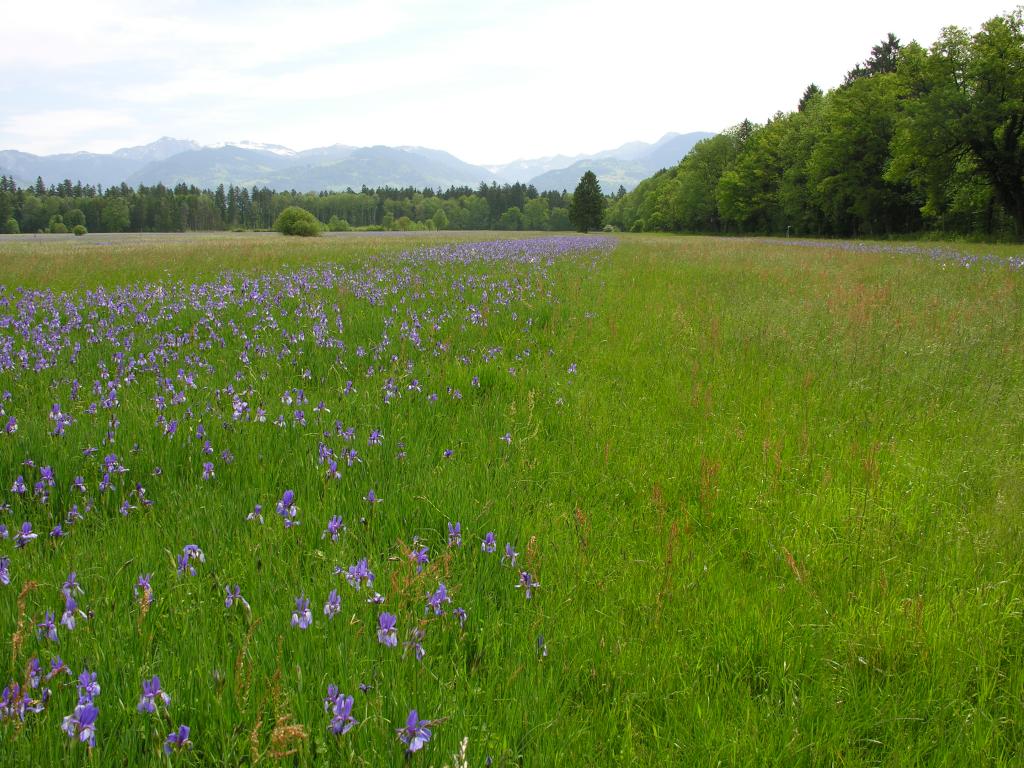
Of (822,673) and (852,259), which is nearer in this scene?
(822,673)

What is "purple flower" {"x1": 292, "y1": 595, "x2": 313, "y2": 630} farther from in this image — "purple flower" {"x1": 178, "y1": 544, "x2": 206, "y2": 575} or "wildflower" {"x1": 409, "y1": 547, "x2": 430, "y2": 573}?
"purple flower" {"x1": 178, "y1": 544, "x2": 206, "y2": 575}

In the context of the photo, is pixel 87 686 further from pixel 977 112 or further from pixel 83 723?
pixel 977 112

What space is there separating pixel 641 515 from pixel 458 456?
121cm

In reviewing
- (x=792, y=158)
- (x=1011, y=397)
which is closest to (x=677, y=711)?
(x=1011, y=397)

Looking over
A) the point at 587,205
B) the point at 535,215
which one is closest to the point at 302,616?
the point at 587,205

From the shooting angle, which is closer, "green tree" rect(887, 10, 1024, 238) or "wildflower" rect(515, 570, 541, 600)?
"wildflower" rect(515, 570, 541, 600)

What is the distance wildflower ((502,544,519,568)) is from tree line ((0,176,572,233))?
11596 centimetres

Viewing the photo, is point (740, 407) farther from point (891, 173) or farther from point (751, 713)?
point (891, 173)

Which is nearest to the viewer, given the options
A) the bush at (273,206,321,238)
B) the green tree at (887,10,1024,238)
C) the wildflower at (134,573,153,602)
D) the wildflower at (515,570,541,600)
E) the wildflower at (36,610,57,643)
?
the wildflower at (36,610,57,643)

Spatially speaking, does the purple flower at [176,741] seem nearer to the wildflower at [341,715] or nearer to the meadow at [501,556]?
the meadow at [501,556]

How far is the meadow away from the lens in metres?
1.68

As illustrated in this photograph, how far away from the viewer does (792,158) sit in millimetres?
62250

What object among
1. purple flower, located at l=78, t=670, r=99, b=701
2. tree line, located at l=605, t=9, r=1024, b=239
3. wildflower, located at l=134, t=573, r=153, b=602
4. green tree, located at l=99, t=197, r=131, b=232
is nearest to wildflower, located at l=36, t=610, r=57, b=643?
wildflower, located at l=134, t=573, r=153, b=602

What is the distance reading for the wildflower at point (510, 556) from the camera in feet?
7.80
